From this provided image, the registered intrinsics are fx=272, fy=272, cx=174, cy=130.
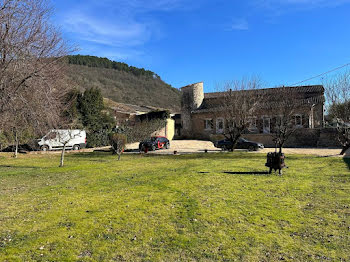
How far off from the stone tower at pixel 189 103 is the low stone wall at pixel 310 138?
9.42 metres

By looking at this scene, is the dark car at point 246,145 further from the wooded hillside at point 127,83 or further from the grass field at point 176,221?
the wooded hillside at point 127,83

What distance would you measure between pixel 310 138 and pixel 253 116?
832 cm

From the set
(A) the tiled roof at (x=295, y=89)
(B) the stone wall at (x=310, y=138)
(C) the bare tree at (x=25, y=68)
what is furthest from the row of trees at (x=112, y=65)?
(C) the bare tree at (x=25, y=68)

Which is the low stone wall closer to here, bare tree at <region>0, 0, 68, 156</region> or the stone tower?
the stone tower

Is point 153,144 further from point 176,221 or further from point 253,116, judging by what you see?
point 176,221

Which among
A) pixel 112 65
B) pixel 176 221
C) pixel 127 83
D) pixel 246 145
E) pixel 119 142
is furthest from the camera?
pixel 112 65

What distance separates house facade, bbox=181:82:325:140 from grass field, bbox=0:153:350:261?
1912cm

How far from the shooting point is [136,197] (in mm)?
7480

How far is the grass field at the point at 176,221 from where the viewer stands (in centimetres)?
426

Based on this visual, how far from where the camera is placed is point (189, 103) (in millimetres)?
39469

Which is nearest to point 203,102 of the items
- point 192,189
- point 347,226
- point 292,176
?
point 292,176

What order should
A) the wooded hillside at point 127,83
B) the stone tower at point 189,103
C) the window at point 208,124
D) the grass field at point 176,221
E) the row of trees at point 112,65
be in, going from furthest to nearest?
the row of trees at point 112,65, the wooded hillside at point 127,83, the stone tower at point 189,103, the window at point 208,124, the grass field at point 176,221

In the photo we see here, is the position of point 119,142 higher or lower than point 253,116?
lower

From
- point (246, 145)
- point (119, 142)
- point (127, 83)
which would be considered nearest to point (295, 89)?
point (246, 145)
